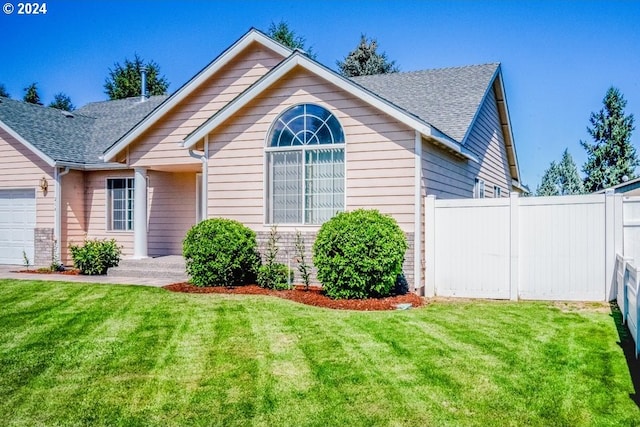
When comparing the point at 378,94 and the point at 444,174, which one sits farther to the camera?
the point at 378,94

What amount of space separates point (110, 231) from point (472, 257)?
434 inches

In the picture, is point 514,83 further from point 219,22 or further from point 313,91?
point 219,22

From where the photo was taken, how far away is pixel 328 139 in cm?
1164

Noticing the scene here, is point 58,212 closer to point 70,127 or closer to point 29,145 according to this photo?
point 29,145

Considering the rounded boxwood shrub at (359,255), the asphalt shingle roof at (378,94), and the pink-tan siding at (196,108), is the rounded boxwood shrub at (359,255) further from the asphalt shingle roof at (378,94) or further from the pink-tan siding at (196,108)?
the pink-tan siding at (196,108)

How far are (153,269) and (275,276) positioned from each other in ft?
12.9

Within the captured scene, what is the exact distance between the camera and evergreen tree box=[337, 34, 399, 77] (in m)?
35.7

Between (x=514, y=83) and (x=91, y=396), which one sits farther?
(x=514, y=83)

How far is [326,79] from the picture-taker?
11453 mm

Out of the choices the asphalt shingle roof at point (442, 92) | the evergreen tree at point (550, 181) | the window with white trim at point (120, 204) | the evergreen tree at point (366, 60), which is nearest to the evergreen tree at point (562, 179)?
the evergreen tree at point (550, 181)

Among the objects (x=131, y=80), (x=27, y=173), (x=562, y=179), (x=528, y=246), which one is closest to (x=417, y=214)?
(x=528, y=246)

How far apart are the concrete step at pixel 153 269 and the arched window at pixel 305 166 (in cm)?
277

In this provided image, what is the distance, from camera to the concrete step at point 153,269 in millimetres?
13085

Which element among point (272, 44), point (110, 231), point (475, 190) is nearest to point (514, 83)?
point (475, 190)
